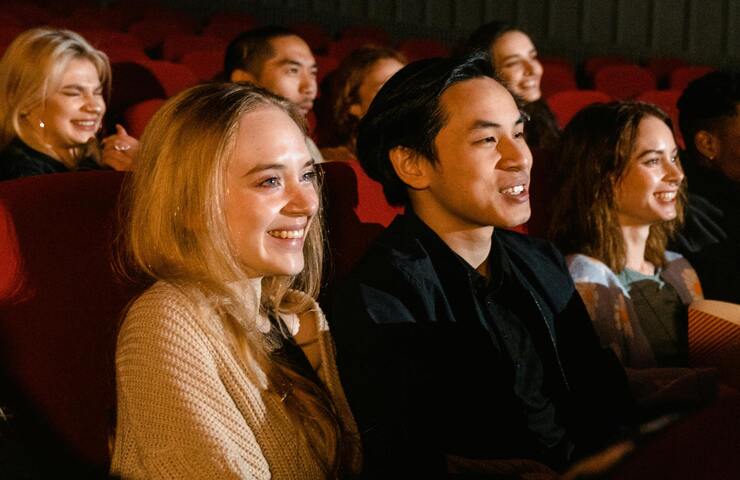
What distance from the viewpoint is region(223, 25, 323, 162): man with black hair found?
5.72ft

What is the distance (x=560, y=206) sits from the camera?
Answer: 3.70ft

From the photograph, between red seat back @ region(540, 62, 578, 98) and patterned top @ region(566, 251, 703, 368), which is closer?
patterned top @ region(566, 251, 703, 368)

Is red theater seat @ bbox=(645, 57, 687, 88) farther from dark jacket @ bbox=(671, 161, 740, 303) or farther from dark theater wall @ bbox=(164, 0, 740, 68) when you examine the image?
dark jacket @ bbox=(671, 161, 740, 303)

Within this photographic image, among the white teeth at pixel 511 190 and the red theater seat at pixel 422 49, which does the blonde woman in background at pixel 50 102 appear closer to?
the white teeth at pixel 511 190

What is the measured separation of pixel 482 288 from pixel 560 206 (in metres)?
0.34

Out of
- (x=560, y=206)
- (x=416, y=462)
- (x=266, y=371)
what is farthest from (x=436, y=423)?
(x=560, y=206)

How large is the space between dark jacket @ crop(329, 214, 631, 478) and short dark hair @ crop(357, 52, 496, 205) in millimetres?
65

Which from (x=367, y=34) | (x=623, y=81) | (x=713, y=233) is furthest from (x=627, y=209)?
(x=367, y=34)

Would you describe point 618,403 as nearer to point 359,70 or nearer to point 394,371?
point 394,371

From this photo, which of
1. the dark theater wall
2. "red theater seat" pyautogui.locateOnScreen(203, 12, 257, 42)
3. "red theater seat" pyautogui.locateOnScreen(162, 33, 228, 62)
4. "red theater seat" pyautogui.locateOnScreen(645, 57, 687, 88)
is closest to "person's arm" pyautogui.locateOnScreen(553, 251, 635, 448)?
"red theater seat" pyautogui.locateOnScreen(162, 33, 228, 62)

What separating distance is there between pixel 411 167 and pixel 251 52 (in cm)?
99

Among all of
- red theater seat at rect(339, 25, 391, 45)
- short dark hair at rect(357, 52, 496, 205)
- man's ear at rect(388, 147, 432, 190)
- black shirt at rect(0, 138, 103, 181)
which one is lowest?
red theater seat at rect(339, 25, 391, 45)

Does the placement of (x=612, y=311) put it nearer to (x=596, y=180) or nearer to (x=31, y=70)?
(x=596, y=180)

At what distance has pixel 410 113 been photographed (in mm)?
842
